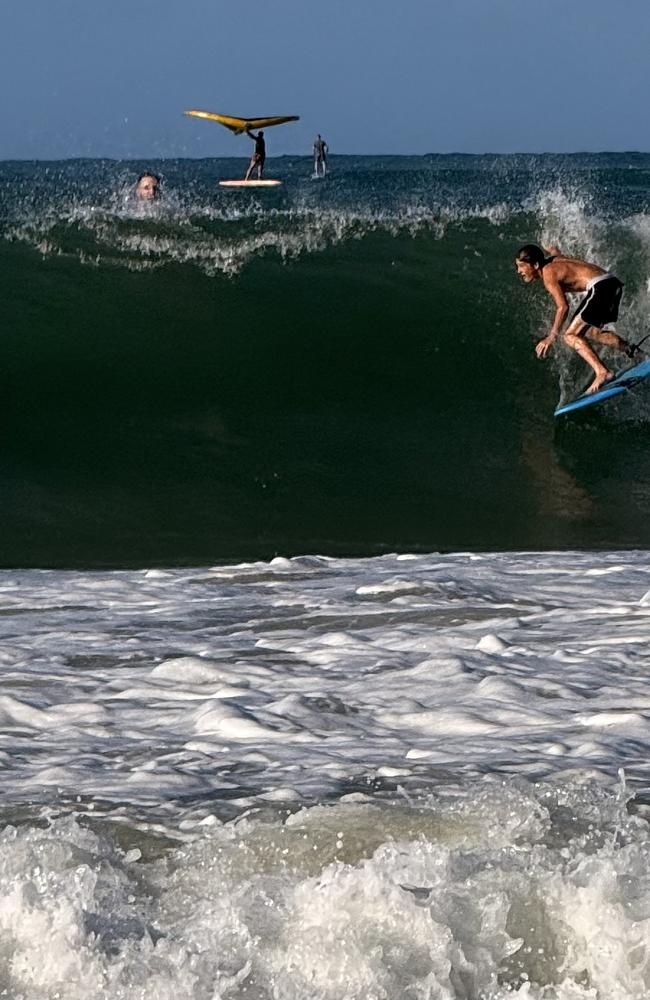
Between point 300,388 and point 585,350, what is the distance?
2312mm

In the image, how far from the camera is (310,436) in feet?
34.1

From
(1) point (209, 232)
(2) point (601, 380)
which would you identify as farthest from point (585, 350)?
(1) point (209, 232)

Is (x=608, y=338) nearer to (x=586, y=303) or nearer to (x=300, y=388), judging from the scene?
(x=586, y=303)

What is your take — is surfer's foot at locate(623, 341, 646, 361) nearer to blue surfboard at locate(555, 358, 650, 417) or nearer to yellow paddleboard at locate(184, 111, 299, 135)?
blue surfboard at locate(555, 358, 650, 417)

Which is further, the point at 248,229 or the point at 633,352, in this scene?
the point at 248,229

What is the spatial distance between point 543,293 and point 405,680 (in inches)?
353

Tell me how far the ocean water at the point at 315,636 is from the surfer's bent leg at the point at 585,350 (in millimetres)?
342

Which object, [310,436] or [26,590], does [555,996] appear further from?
[310,436]

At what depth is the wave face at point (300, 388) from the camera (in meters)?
8.78

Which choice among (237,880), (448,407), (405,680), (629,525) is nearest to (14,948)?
(237,880)

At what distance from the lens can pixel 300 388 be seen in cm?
1132

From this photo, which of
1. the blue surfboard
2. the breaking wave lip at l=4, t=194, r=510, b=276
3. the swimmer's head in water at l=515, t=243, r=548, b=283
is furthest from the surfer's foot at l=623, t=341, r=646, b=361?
the breaking wave lip at l=4, t=194, r=510, b=276

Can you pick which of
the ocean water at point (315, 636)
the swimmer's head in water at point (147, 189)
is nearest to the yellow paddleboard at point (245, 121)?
the swimmer's head in water at point (147, 189)

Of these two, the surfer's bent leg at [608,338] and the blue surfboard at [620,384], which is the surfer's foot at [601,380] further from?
the surfer's bent leg at [608,338]
